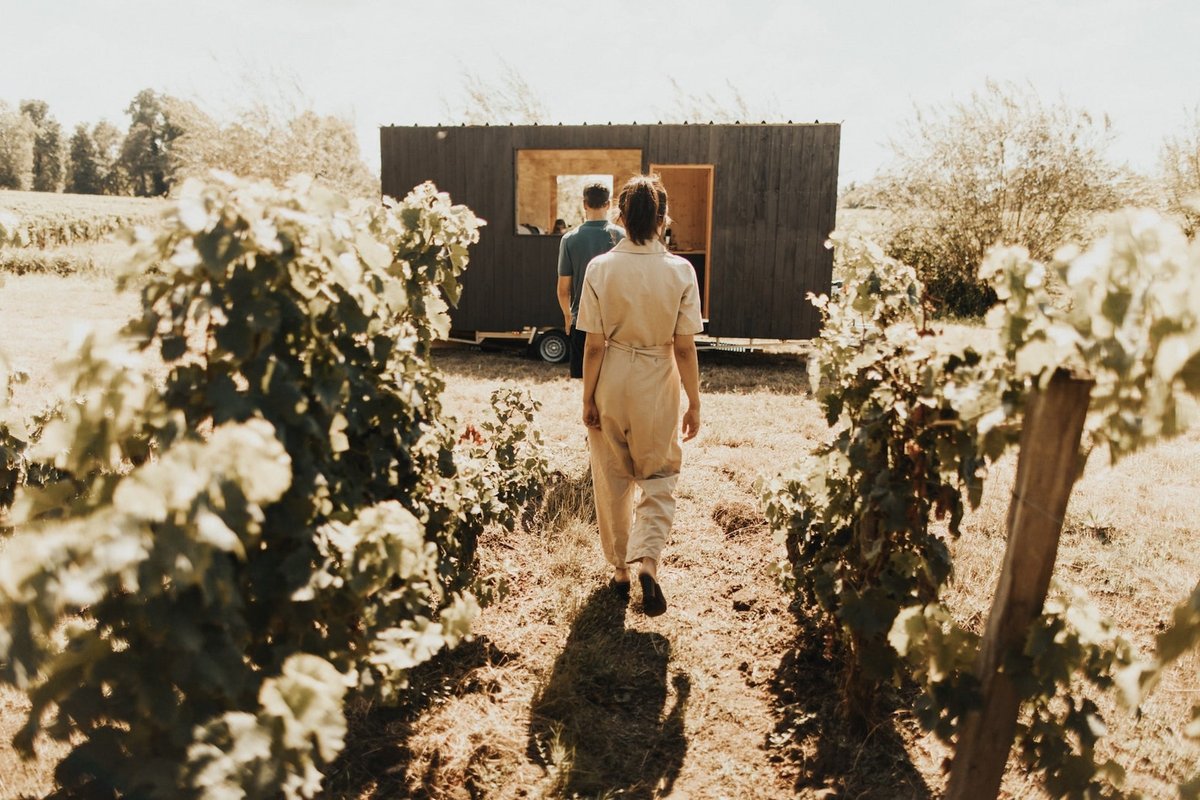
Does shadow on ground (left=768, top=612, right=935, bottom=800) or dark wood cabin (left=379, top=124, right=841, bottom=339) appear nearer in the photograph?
shadow on ground (left=768, top=612, right=935, bottom=800)

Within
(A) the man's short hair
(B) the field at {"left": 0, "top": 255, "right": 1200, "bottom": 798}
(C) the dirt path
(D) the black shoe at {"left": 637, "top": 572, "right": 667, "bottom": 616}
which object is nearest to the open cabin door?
A: (A) the man's short hair

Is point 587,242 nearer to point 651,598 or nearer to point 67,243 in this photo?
point 651,598

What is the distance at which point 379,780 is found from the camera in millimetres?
2492

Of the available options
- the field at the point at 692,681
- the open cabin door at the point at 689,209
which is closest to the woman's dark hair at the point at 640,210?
the field at the point at 692,681

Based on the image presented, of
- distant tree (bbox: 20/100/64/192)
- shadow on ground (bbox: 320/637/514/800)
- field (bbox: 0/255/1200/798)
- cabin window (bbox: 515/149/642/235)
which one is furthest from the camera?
distant tree (bbox: 20/100/64/192)

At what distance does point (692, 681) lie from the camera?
10.3ft

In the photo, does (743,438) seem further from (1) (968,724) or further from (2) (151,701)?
(2) (151,701)

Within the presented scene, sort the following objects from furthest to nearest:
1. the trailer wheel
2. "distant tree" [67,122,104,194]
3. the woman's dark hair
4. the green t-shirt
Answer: "distant tree" [67,122,104,194], the trailer wheel, the green t-shirt, the woman's dark hair

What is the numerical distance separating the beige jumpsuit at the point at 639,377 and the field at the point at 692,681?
46 centimetres

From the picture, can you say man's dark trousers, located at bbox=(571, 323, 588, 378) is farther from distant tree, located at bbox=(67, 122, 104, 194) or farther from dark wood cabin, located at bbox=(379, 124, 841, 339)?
distant tree, located at bbox=(67, 122, 104, 194)

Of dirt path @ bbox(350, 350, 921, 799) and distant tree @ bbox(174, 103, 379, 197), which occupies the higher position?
distant tree @ bbox(174, 103, 379, 197)

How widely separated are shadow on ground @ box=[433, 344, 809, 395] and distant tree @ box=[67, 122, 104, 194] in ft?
256

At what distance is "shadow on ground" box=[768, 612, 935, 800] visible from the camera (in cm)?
255

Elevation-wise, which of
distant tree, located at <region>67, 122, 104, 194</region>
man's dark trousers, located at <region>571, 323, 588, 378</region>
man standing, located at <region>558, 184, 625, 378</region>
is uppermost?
distant tree, located at <region>67, 122, 104, 194</region>
